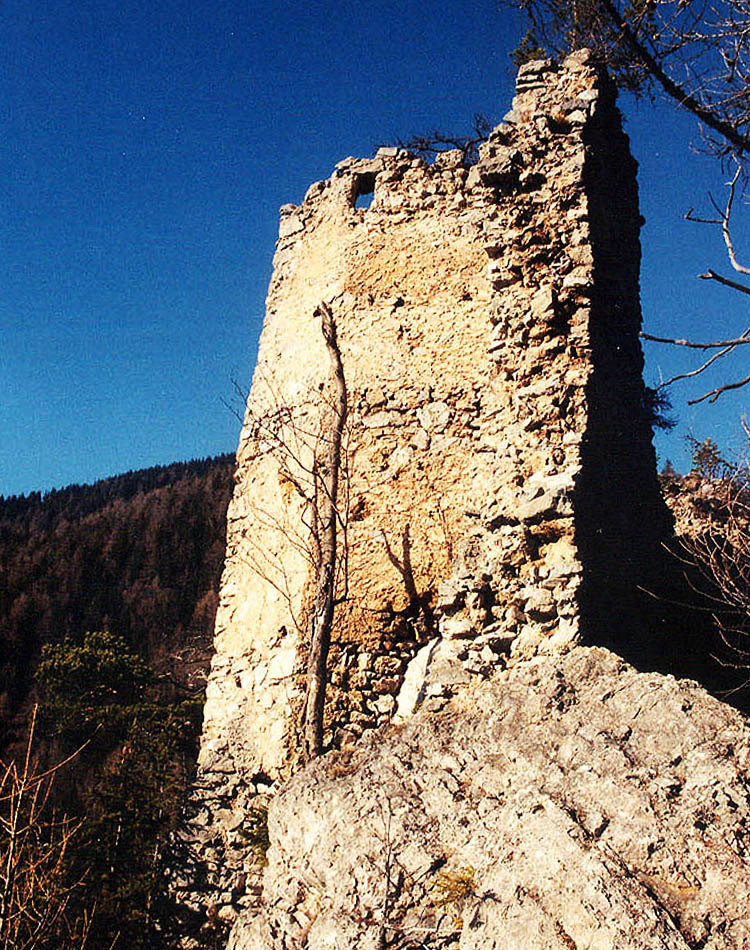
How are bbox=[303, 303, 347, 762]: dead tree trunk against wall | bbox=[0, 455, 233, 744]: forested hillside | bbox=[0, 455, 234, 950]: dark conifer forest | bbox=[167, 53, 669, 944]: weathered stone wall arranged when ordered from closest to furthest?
bbox=[167, 53, 669, 944]: weathered stone wall < bbox=[303, 303, 347, 762]: dead tree trunk against wall < bbox=[0, 455, 234, 950]: dark conifer forest < bbox=[0, 455, 233, 744]: forested hillside

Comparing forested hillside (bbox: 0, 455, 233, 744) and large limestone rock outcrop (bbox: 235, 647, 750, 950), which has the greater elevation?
forested hillside (bbox: 0, 455, 233, 744)

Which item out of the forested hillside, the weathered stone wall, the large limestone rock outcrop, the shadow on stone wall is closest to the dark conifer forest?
the forested hillside

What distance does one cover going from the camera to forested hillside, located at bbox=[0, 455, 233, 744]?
38.8m

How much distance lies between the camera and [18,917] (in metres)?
5.40

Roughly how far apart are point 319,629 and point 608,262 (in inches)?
159

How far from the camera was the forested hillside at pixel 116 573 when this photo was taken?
38781mm

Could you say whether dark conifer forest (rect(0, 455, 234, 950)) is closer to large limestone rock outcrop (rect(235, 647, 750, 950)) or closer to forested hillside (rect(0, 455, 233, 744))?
forested hillside (rect(0, 455, 233, 744))

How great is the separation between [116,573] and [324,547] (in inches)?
1616

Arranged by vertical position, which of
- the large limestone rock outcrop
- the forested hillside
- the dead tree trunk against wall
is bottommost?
the large limestone rock outcrop

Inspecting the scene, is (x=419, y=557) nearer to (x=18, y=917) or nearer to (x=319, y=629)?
(x=319, y=629)

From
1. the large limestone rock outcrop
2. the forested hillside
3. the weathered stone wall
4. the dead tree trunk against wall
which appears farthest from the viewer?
the forested hillside

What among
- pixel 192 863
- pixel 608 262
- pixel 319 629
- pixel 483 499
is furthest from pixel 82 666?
pixel 608 262

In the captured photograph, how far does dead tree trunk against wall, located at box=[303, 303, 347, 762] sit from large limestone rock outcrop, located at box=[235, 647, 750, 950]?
811 millimetres

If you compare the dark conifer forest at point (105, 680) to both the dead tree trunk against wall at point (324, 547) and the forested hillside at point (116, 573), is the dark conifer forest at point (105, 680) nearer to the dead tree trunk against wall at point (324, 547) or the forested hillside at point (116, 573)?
the forested hillside at point (116, 573)
